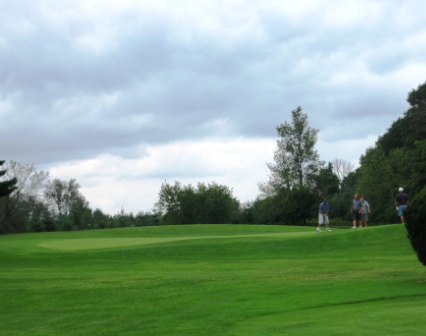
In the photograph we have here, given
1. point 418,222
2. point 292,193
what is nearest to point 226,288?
point 418,222

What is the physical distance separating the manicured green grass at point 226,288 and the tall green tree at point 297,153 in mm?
61502

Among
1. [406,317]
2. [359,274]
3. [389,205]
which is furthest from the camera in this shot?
[389,205]

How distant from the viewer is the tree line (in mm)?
78438

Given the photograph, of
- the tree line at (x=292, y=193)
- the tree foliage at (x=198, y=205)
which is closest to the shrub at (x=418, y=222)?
the tree line at (x=292, y=193)

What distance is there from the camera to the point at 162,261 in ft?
97.1

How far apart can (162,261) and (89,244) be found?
832 centimetres

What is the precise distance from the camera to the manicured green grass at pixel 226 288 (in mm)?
13039

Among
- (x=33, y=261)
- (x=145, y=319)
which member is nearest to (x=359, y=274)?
(x=145, y=319)

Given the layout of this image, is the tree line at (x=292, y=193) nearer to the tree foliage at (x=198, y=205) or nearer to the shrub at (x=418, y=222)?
the tree foliage at (x=198, y=205)

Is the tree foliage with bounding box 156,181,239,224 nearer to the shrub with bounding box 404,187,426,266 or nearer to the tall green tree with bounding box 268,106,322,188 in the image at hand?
the tall green tree with bounding box 268,106,322,188

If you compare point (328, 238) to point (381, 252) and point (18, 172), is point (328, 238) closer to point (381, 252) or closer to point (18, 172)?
point (381, 252)

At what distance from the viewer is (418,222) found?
15.9m

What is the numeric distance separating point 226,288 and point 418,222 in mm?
5060

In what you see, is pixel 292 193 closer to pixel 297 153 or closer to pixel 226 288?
pixel 297 153
